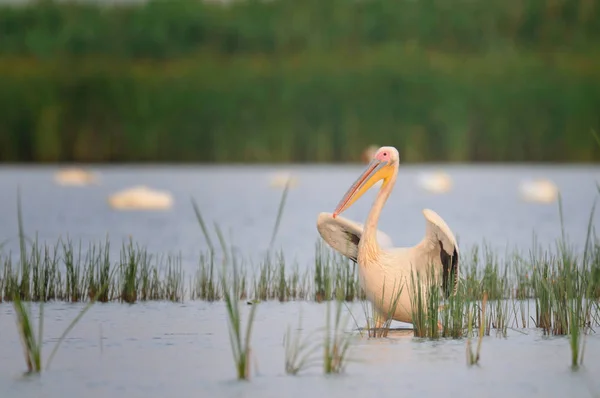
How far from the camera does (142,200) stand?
68.2ft

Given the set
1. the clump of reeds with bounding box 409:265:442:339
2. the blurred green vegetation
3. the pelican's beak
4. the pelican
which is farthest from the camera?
the blurred green vegetation

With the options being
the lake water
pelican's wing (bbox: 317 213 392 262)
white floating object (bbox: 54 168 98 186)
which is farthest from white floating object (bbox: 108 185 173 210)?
pelican's wing (bbox: 317 213 392 262)

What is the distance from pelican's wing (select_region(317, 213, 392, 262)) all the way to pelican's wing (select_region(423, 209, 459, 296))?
23.2 inches

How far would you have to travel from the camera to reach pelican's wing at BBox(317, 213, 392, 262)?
26.8 ft

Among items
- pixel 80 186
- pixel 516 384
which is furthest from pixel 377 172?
pixel 80 186

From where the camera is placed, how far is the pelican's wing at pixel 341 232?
8.18m

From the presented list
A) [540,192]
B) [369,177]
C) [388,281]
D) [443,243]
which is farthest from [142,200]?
[443,243]

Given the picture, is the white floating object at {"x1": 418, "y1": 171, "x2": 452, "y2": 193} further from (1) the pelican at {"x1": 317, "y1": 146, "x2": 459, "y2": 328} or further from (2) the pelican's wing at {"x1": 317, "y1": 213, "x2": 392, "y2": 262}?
(1) the pelican at {"x1": 317, "y1": 146, "x2": 459, "y2": 328}

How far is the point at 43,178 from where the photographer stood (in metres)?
33.8

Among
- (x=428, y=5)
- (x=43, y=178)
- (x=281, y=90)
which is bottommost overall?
(x=43, y=178)

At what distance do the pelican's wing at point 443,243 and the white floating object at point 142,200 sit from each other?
13238 mm

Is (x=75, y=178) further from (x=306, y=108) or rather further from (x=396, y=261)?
(x=396, y=261)

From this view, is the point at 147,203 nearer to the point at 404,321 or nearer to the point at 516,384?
the point at 404,321

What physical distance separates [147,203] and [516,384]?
14792 millimetres
